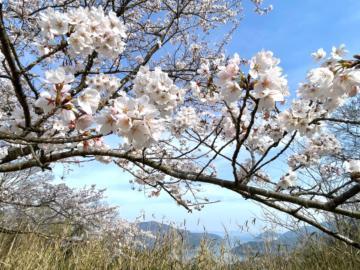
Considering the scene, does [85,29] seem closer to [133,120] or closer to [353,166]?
[133,120]

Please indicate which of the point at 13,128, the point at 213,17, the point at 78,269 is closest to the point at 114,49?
the point at 13,128

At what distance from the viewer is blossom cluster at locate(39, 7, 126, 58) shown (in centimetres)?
204

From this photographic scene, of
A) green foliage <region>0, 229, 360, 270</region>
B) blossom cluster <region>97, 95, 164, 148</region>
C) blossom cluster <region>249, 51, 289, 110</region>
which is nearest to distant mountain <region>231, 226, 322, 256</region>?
green foliage <region>0, 229, 360, 270</region>

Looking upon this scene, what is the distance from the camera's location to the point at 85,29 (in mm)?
2043

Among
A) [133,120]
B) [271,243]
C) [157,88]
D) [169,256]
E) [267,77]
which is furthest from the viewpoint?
Result: [271,243]

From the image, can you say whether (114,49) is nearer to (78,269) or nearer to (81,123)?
(81,123)

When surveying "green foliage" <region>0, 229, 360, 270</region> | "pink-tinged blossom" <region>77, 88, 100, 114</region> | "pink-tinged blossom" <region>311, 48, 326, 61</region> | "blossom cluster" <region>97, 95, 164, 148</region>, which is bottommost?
"green foliage" <region>0, 229, 360, 270</region>

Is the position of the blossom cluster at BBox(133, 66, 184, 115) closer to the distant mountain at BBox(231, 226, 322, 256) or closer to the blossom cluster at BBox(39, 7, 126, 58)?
the blossom cluster at BBox(39, 7, 126, 58)

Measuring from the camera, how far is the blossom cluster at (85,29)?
2.04 meters

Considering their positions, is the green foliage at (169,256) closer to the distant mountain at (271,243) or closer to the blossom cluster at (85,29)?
the distant mountain at (271,243)

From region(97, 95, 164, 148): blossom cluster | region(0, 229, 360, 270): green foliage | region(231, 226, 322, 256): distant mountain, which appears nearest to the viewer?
region(97, 95, 164, 148): blossom cluster

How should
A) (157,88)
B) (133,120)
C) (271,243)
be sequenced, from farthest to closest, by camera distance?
(271,243) < (157,88) < (133,120)

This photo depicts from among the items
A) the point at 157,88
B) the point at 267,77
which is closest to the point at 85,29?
the point at 157,88

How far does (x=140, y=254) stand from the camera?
225 inches
